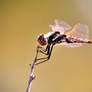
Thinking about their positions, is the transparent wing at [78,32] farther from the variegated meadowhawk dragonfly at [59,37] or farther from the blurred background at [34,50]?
the blurred background at [34,50]

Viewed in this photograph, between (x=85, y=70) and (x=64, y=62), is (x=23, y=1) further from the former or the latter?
(x=85, y=70)

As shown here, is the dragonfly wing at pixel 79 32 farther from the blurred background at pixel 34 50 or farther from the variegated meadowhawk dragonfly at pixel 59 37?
the blurred background at pixel 34 50

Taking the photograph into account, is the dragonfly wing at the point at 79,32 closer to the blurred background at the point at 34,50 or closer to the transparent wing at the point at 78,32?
the transparent wing at the point at 78,32

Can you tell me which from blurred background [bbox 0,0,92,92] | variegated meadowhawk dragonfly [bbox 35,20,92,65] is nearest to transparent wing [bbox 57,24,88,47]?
variegated meadowhawk dragonfly [bbox 35,20,92,65]

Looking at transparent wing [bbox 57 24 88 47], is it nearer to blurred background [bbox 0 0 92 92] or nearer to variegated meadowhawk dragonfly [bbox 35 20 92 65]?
variegated meadowhawk dragonfly [bbox 35 20 92 65]

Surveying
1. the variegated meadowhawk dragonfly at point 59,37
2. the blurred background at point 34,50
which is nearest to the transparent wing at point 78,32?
the variegated meadowhawk dragonfly at point 59,37

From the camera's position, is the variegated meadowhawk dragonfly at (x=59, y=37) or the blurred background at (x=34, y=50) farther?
the blurred background at (x=34, y=50)

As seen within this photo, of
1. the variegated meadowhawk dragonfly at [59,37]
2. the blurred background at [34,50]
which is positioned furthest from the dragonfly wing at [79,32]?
the blurred background at [34,50]

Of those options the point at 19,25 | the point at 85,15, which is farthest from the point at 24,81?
the point at 85,15
